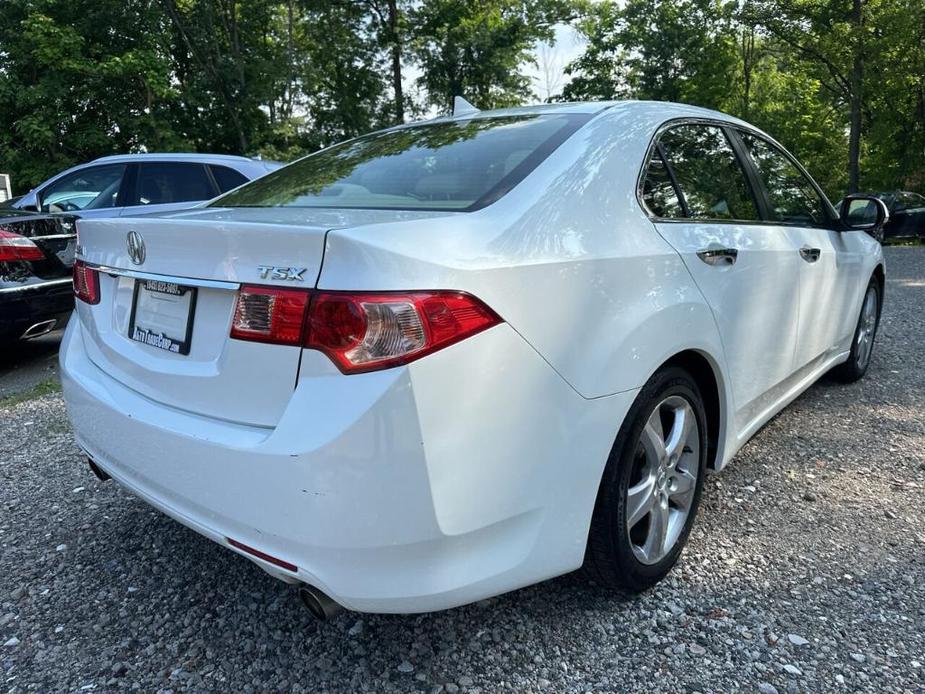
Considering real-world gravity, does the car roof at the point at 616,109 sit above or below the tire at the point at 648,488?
above

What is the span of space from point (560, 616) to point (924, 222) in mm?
17177

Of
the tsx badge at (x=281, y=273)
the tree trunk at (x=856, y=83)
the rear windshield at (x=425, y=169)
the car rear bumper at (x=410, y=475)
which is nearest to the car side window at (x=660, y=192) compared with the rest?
the rear windshield at (x=425, y=169)

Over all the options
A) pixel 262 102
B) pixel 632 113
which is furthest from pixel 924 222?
pixel 262 102

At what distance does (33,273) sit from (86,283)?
3.39 meters

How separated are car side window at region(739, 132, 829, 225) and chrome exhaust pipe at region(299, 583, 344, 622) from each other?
2.55 meters

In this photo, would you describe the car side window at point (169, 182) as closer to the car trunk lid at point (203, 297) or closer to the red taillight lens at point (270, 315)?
the car trunk lid at point (203, 297)

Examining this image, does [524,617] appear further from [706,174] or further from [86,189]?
[86,189]

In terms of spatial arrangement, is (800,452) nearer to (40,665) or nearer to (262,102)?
(40,665)

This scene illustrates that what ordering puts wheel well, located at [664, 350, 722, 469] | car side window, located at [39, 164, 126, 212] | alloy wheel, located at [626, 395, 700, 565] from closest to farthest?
alloy wheel, located at [626, 395, 700, 565], wheel well, located at [664, 350, 722, 469], car side window, located at [39, 164, 126, 212]

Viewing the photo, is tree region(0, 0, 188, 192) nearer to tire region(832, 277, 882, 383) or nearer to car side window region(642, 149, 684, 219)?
tire region(832, 277, 882, 383)

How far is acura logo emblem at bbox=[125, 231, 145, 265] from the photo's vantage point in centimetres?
200

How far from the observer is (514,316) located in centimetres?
164

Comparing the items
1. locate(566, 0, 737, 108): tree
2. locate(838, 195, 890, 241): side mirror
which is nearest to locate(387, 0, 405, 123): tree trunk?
locate(566, 0, 737, 108): tree

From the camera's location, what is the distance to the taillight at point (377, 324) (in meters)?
1.51
